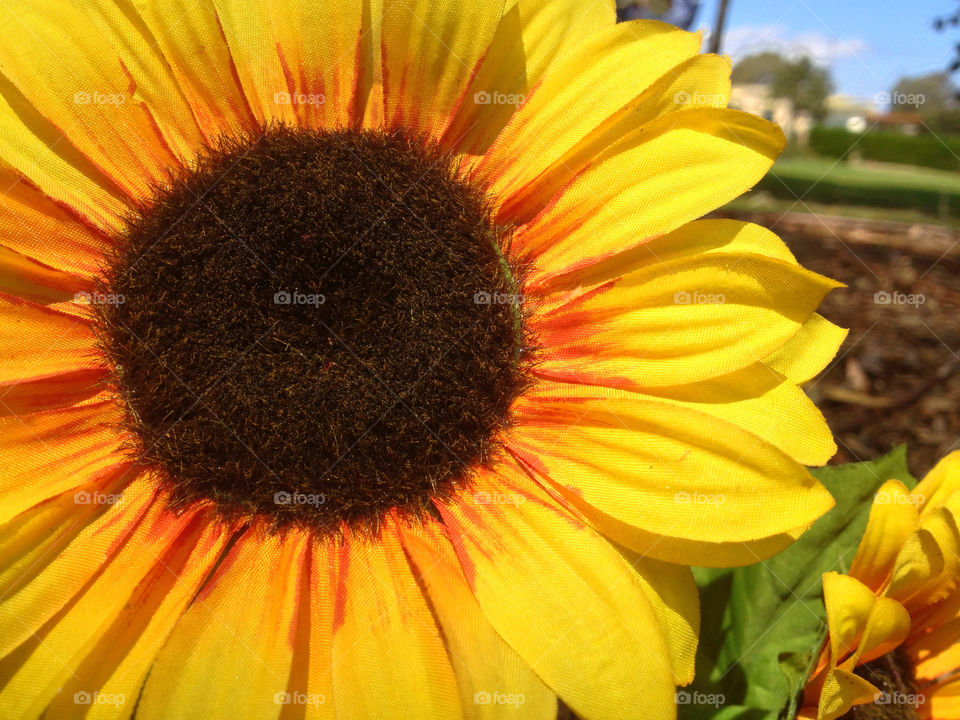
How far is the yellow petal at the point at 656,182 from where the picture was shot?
122cm

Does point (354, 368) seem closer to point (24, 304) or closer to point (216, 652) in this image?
point (216, 652)

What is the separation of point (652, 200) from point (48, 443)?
109cm

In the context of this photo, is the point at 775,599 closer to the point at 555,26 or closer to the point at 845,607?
the point at 845,607

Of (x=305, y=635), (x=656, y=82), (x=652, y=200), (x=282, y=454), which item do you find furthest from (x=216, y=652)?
(x=656, y=82)

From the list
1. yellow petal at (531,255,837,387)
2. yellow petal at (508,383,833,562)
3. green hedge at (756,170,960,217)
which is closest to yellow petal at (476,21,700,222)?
yellow petal at (531,255,837,387)

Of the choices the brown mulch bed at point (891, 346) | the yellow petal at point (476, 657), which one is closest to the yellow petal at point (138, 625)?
the yellow petal at point (476, 657)

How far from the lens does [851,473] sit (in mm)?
1604

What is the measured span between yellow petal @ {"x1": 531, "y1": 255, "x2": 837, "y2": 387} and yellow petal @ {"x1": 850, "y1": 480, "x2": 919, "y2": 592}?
0.36m

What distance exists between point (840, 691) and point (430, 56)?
1.25m

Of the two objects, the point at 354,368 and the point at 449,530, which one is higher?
the point at 354,368

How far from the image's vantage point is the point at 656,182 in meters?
1.27

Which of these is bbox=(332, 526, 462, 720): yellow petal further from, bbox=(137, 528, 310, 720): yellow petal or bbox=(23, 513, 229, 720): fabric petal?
bbox=(23, 513, 229, 720): fabric petal

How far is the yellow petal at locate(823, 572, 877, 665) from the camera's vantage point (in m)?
1.13

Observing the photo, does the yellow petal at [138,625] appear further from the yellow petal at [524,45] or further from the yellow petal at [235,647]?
the yellow petal at [524,45]
